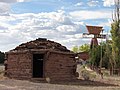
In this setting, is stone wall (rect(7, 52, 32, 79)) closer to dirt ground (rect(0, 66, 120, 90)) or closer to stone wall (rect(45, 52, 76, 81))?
dirt ground (rect(0, 66, 120, 90))

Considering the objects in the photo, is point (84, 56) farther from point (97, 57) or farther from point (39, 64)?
point (39, 64)

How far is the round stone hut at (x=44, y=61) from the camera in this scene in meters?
32.3

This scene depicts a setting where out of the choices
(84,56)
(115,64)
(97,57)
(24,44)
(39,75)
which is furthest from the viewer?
(84,56)

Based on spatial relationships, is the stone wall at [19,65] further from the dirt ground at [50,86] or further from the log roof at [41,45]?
the dirt ground at [50,86]

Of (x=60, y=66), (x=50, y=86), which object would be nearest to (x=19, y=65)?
(x=60, y=66)

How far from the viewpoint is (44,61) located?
3238 centimetres

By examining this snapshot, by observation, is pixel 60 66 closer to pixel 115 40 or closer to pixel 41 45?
pixel 41 45

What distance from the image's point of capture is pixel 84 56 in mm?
97562

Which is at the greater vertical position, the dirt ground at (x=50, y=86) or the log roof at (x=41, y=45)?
the log roof at (x=41, y=45)

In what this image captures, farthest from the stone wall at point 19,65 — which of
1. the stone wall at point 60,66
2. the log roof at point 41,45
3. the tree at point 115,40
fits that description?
the tree at point 115,40

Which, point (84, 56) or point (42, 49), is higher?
point (42, 49)

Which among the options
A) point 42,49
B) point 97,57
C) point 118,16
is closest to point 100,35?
point 97,57

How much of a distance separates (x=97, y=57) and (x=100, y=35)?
17609 millimetres

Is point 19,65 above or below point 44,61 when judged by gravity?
below
